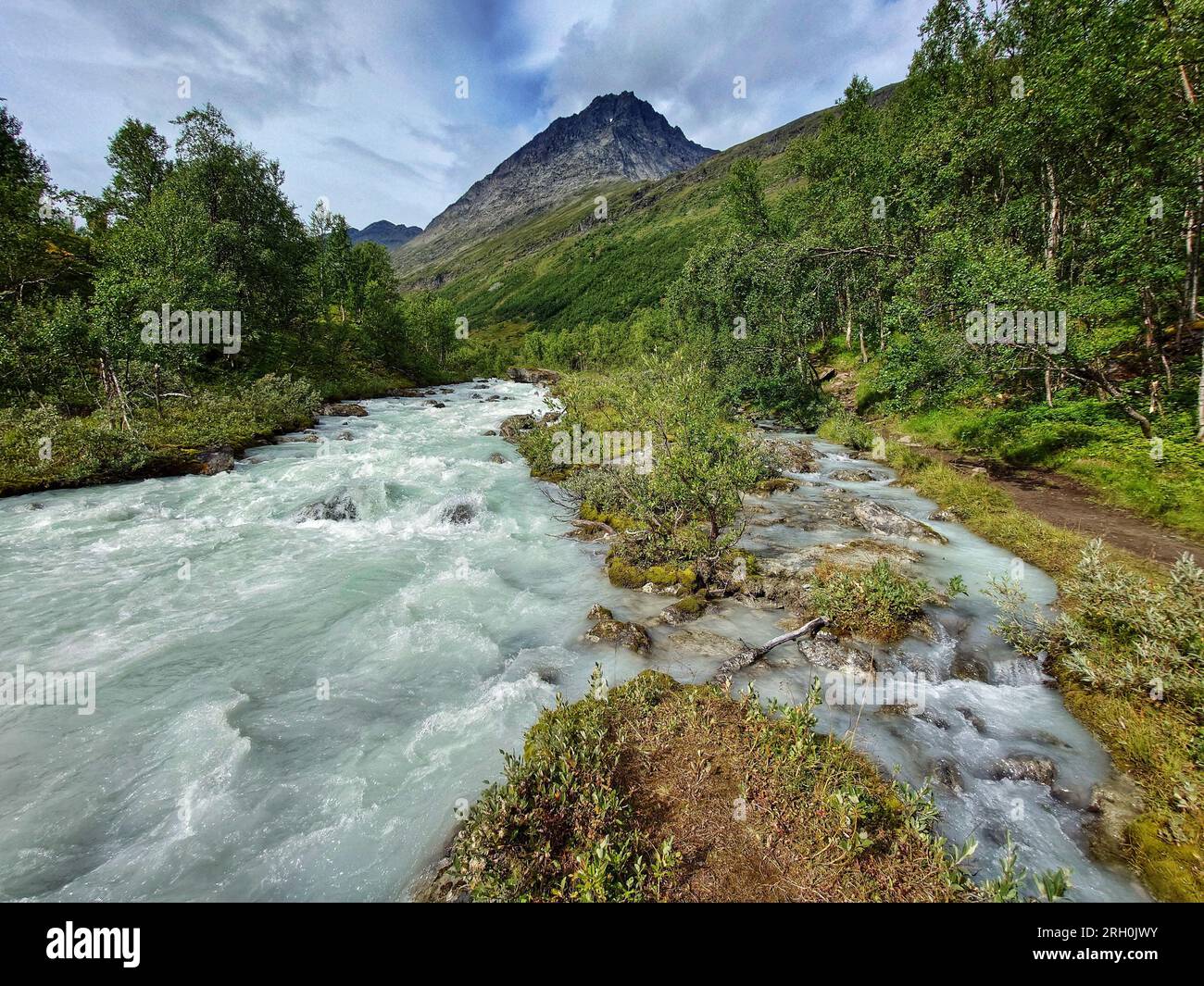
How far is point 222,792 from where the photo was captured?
757 cm

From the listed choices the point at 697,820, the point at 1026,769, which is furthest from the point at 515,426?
the point at 1026,769

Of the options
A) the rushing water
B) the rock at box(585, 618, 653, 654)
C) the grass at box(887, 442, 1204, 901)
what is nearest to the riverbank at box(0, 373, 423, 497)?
the rushing water

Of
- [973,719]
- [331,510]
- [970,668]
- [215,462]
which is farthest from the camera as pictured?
[215,462]

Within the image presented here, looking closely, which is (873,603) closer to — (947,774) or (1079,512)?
(947,774)

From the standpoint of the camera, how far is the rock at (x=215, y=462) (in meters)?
24.4

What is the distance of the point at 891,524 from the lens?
57.6ft

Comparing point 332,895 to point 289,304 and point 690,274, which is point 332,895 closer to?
point 690,274

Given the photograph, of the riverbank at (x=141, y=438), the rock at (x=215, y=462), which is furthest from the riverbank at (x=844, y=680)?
the riverbank at (x=141, y=438)

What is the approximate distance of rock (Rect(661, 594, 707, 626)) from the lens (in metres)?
12.3

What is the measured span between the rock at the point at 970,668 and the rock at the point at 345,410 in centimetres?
4591

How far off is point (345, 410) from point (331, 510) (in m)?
27.9

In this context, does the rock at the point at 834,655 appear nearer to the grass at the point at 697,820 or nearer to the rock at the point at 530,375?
the grass at the point at 697,820
